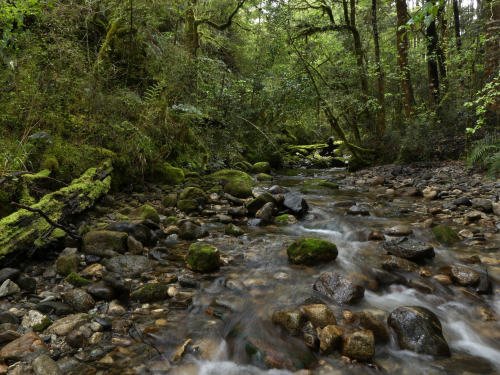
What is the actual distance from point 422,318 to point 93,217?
5075mm

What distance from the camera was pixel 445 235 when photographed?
4.65m

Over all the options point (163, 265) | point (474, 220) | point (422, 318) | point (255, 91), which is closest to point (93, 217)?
point (163, 265)

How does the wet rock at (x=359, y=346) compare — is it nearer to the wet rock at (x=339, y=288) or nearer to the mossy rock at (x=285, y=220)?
the wet rock at (x=339, y=288)

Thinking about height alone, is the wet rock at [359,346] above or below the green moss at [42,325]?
below

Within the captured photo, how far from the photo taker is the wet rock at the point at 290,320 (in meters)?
2.77

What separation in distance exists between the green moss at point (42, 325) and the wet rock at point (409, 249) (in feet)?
14.3

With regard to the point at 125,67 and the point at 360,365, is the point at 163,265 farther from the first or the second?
the point at 125,67

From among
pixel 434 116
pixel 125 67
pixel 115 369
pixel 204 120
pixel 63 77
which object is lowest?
pixel 115 369

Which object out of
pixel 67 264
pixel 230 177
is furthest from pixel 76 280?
pixel 230 177

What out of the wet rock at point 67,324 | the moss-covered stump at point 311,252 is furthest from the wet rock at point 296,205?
the wet rock at point 67,324

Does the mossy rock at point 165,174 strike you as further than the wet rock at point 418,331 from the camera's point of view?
Yes

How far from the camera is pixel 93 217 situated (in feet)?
16.7

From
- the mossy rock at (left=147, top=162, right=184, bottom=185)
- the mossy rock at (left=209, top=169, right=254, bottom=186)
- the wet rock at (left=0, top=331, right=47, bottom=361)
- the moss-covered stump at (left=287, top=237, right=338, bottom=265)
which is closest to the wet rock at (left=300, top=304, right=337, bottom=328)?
the moss-covered stump at (left=287, top=237, right=338, bottom=265)

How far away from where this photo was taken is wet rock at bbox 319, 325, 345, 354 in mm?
2512
